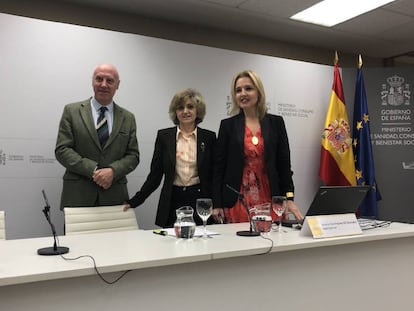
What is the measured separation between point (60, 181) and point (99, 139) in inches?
26.4

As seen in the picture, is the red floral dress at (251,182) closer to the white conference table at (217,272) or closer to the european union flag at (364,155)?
the white conference table at (217,272)

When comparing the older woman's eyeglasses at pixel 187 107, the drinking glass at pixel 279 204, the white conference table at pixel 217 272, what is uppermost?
the older woman's eyeglasses at pixel 187 107

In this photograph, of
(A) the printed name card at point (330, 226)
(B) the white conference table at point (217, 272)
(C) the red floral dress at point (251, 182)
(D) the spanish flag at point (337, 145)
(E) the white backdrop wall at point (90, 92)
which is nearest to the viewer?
(B) the white conference table at point (217, 272)

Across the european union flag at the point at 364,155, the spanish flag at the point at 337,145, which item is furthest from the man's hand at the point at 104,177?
the european union flag at the point at 364,155

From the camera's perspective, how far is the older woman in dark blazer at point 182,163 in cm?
269

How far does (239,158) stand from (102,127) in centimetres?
100

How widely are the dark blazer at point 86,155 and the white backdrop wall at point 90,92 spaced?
1.53 feet

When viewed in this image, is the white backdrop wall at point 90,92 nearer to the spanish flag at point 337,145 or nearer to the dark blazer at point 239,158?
the spanish flag at point 337,145

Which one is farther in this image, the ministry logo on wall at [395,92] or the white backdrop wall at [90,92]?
the ministry logo on wall at [395,92]

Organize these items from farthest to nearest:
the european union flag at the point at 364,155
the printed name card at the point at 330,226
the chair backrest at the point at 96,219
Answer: the european union flag at the point at 364,155
the chair backrest at the point at 96,219
the printed name card at the point at 330,226

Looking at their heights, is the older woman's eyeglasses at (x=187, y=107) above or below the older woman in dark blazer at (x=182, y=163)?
above

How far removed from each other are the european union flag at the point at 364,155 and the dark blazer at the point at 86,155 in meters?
2.64

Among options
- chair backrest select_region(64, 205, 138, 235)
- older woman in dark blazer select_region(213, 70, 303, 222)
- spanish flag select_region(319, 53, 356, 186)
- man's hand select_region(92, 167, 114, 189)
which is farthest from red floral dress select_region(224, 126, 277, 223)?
spanish flag select_region(319, 53, 356, 186)

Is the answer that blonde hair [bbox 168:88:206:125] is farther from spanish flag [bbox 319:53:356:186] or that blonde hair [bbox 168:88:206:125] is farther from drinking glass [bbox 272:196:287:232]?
spanish flag [bbox 319:53:356:186]
